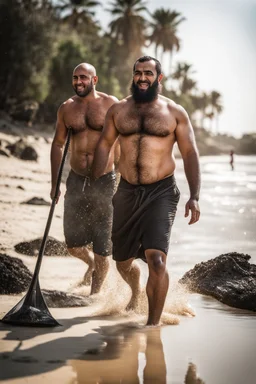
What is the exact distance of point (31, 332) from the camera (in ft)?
16.4

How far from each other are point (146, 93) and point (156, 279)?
133 cm

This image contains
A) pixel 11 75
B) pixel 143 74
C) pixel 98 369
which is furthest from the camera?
pixel 11 75

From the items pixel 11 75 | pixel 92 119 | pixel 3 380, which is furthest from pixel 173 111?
pixel 11 75

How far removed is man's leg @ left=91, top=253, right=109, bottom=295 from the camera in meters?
6.64

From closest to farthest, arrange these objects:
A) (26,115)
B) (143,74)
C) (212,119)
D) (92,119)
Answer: (143,74) < (92,119) < (26,115) < (212,119)

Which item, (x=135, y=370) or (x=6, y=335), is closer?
(x=135, y=370)

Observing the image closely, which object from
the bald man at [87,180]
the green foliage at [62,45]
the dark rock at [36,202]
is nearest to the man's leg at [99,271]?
the bald man at [87,180]

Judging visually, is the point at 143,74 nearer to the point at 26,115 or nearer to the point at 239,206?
the point at 239,206

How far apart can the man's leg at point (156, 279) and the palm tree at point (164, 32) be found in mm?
79535

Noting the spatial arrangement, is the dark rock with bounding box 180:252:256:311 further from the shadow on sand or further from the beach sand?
the shadow on sand

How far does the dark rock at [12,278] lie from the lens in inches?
256

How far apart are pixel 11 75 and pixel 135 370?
4096 centimetres

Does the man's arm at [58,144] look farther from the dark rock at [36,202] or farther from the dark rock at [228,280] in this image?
the dark rock at [36,202]

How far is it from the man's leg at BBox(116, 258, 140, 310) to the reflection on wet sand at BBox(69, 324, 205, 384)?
0.71 m
